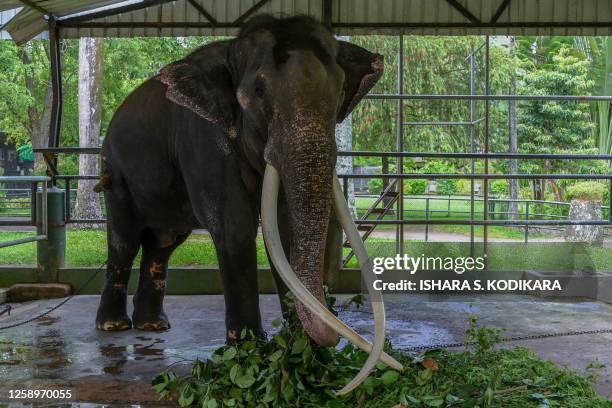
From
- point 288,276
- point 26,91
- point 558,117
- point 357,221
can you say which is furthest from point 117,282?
point 558,117

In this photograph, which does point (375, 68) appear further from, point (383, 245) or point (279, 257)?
point (383, 245)

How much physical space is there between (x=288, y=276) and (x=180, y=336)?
2600 millimetres

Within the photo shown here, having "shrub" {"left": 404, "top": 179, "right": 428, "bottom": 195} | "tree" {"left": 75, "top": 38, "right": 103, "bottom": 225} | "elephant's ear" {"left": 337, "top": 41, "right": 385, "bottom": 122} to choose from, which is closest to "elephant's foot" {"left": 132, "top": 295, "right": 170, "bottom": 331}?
"elephant's ear" {"left": 337, "top": 41, "right": 385, "bottom": 122}

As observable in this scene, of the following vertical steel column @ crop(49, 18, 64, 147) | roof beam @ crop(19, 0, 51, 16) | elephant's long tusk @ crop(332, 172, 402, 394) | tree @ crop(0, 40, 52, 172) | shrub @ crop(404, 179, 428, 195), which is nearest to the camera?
elephant's long tusk @ crop(332, 172, 402, 394)

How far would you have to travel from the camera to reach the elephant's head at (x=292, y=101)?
355 cm

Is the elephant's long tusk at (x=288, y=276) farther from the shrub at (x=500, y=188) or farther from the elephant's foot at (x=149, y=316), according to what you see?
the shrub at (x=500, y=188)

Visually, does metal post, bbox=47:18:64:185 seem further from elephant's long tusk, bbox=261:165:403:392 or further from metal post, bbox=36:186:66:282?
elephant's long tusk, bbox=261:165:403:392

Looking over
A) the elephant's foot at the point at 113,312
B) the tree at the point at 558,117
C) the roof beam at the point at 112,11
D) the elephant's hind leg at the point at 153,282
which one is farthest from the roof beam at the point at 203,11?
the tree at the point at 558,117

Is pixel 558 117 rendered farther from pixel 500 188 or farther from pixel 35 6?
pixel 35 6

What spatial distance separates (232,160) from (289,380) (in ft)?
4.81

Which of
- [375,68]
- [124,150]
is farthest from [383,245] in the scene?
[375,68]

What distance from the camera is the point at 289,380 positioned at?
12.4 ft

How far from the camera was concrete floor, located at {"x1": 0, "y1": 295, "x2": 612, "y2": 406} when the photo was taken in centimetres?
439

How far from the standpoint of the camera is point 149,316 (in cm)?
608
